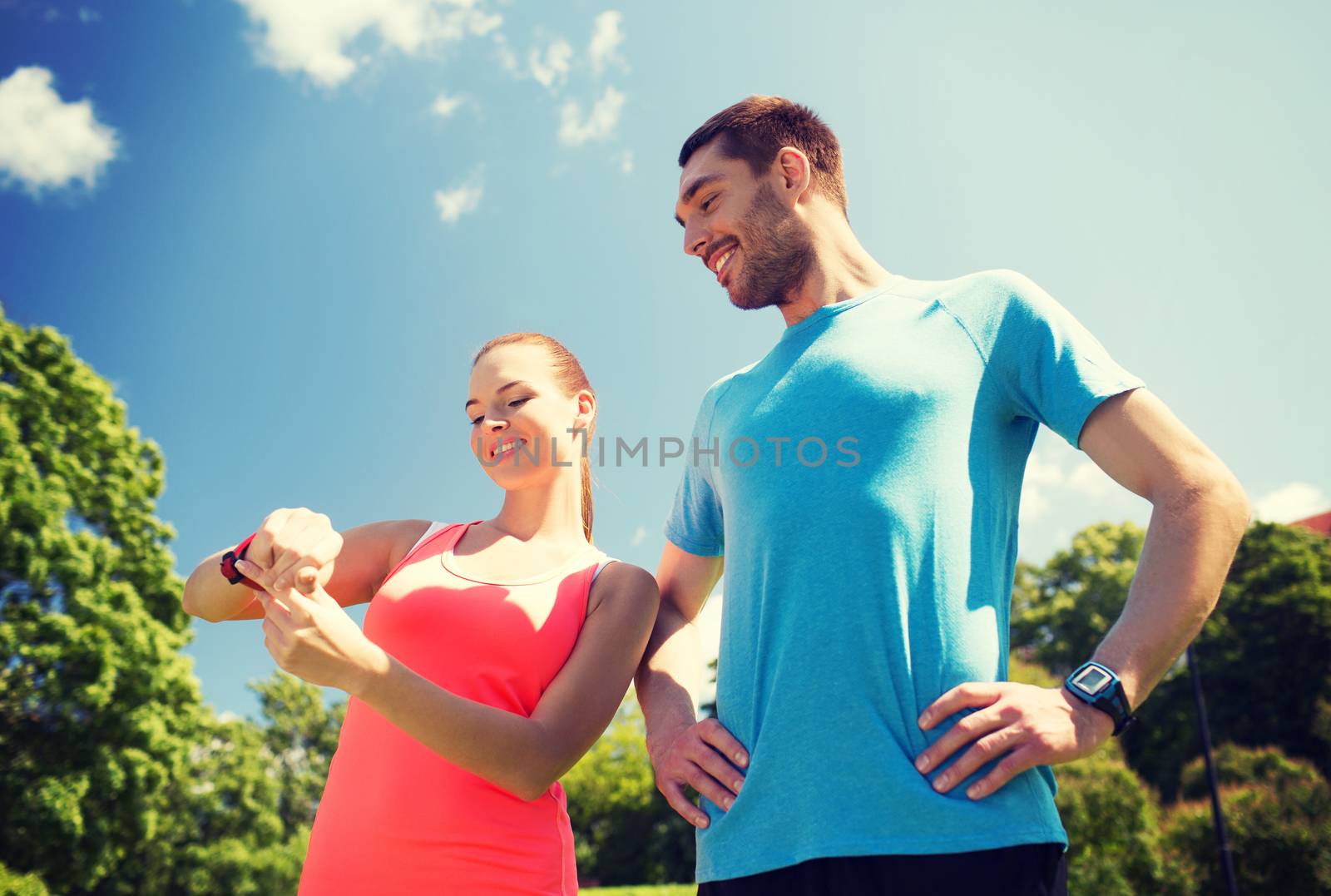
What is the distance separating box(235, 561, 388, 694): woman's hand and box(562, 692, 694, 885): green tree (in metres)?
30.1

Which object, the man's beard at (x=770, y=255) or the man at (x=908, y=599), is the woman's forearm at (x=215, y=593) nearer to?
the man at (x=908, y=599)

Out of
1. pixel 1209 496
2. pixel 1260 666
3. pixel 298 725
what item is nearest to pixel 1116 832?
pixel 1260 666

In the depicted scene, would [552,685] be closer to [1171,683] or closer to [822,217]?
[822,217]

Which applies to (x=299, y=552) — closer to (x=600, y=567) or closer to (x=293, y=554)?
(x=293, y=554)

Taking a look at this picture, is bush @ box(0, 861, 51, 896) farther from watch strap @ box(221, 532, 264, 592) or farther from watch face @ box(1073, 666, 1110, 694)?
watch face @ box(1073, 666, 1110, 694)

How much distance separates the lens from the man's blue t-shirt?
175cm

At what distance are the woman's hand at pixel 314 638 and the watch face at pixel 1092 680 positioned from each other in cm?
145

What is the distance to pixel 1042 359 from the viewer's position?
2.09 metres

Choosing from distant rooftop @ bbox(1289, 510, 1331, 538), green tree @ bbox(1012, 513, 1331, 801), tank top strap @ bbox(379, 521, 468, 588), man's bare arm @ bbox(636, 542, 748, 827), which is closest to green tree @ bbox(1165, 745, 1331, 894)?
green tree @ bbox(1012, 513, 1331, 801)

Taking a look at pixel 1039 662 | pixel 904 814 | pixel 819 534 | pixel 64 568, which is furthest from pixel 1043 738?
pixel 1039 662

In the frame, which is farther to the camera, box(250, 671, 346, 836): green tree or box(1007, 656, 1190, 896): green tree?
box(250, 671, 346, 836): green tree

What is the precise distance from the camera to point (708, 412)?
269 centimetres

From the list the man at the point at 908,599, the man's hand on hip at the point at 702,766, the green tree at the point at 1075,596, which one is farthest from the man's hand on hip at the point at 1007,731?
the green tree at the point at 1075,596

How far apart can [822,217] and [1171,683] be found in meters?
34.6
